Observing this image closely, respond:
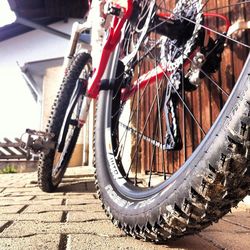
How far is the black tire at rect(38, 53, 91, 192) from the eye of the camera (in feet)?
6.34

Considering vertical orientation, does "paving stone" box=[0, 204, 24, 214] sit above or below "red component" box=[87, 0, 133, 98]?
below

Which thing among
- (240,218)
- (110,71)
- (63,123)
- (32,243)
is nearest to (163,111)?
(110,71)

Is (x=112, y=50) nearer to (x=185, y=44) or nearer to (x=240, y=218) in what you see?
(x=185, y=44)

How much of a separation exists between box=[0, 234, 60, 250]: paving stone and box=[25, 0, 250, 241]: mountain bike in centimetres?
19

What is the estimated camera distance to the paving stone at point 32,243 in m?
0.79

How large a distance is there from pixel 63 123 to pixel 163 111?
26.4 inches

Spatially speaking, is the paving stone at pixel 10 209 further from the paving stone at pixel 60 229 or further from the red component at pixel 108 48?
the red component at pixel 108 48

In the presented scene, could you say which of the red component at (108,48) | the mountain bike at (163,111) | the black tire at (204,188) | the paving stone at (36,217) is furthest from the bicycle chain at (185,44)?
the paving stone at (36,217)

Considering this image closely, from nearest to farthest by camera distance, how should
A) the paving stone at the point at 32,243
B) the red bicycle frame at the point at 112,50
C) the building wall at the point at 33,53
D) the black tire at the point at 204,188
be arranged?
the black tire at the point at 204,188 → the paving stone at the point at 32,243 → the red bicycle frame at the point at 112,50 → the building wall at the point at 33,53

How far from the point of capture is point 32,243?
83 centimetres

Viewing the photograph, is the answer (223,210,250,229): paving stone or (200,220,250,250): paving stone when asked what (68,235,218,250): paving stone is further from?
(223,210,250,229): paving stone

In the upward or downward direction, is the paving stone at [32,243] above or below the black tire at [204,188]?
below

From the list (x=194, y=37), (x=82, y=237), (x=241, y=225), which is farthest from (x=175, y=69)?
(x=82, y=237)

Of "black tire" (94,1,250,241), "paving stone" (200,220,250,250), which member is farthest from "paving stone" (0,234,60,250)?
"paving stone" (200,220,250,250)
